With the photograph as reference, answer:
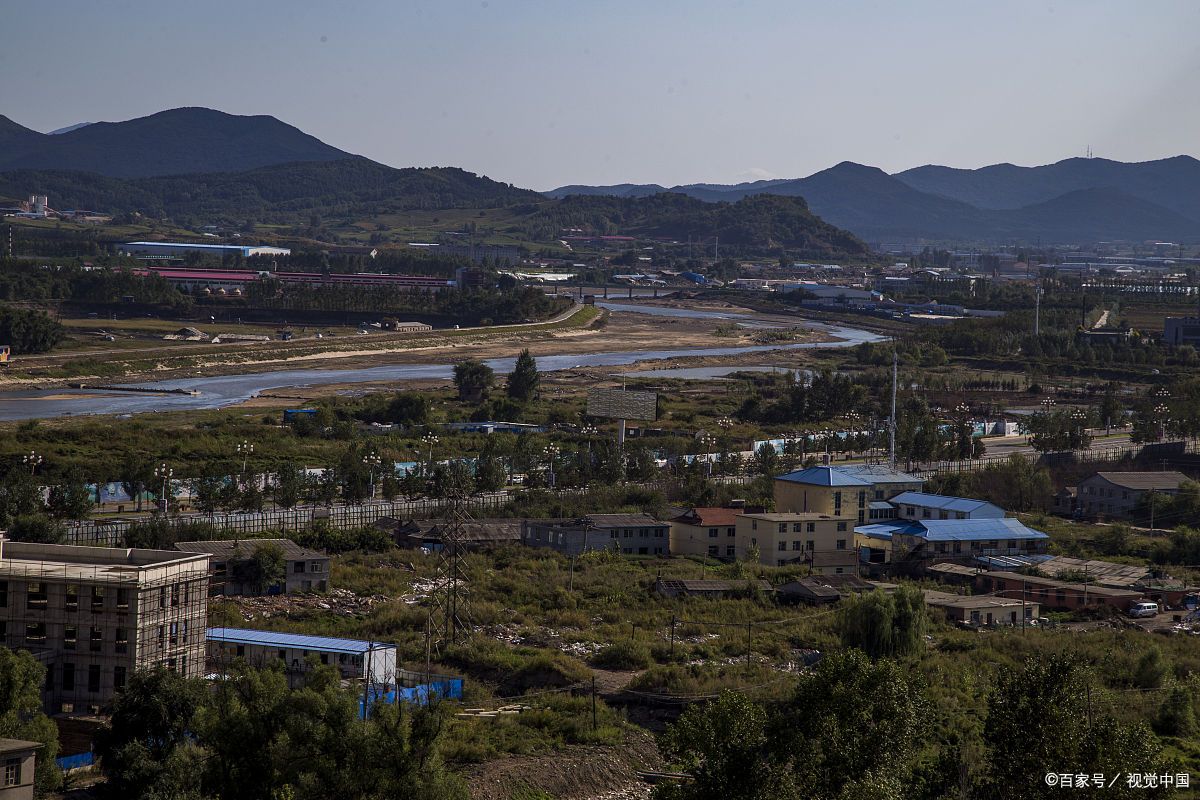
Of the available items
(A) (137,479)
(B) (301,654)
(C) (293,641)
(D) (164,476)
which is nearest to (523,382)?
(D) (164,476)

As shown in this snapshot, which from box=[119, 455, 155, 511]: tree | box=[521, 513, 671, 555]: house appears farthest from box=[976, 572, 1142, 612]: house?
box=[119, 455, 155, 511]: tree

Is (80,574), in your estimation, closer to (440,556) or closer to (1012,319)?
(440,556)

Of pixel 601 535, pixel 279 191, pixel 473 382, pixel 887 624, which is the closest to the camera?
pixel 887 624

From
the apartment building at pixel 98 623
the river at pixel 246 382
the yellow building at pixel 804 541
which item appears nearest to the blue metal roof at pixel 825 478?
the yellow building at pixel 804 541

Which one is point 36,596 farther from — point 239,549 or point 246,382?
point 246,382

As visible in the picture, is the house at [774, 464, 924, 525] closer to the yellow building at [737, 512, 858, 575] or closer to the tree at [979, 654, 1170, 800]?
the yellow building at [737, 512, 858, 575]

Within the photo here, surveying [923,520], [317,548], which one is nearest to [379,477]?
[317,548]
